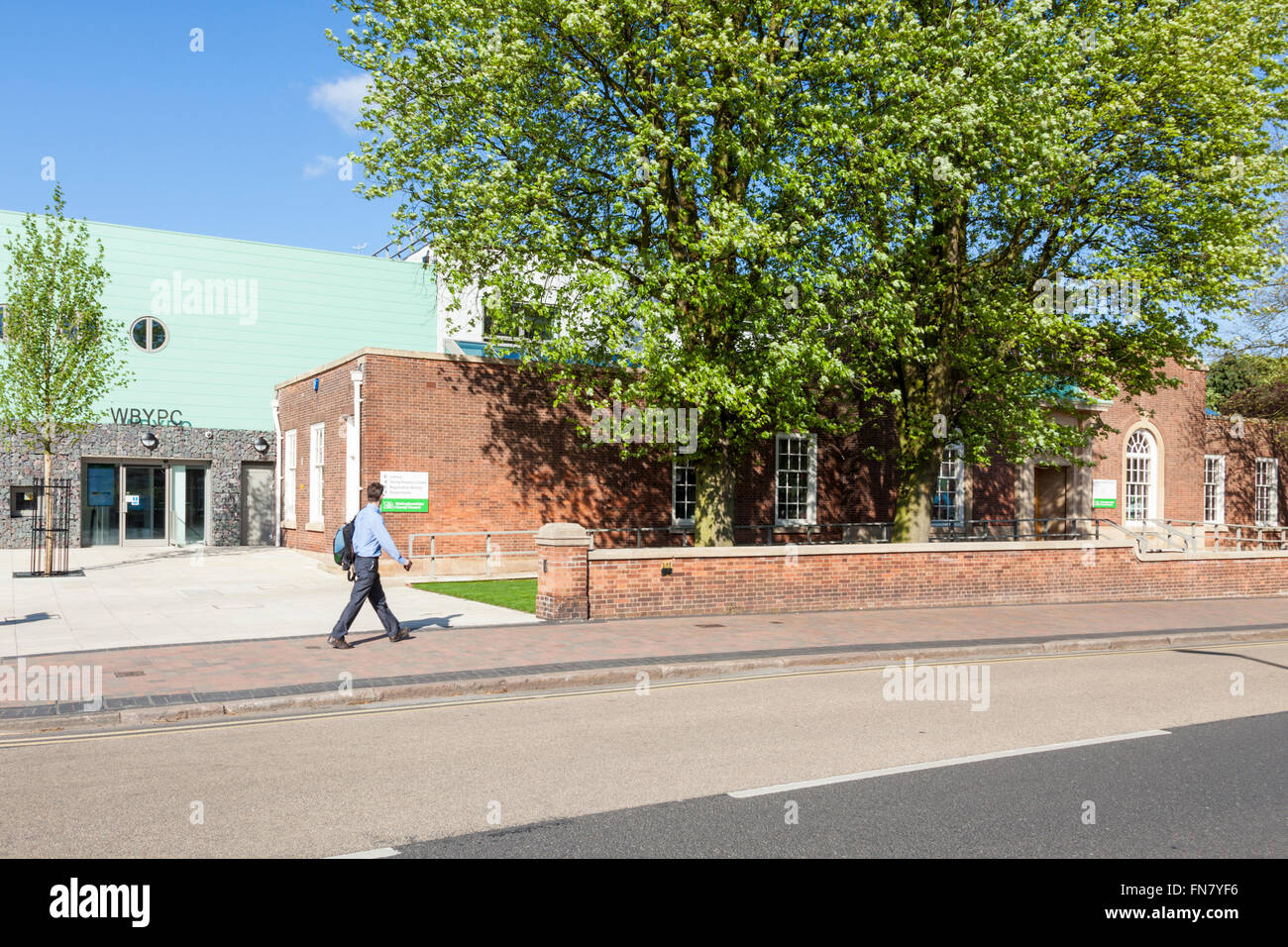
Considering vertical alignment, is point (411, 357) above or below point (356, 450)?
above

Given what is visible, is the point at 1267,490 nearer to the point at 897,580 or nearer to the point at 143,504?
the point at 897,580

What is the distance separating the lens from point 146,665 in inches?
401

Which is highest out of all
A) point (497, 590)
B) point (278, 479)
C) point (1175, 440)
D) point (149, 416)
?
point (149, 416)

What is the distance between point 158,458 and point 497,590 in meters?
15.9

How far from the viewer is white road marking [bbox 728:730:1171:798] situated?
6219 mm

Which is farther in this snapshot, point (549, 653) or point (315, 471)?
point (315, 471)

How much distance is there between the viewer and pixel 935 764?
694 cm

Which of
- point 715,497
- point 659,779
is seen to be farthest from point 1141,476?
point 659,779

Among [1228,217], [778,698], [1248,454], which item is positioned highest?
[1228,217]

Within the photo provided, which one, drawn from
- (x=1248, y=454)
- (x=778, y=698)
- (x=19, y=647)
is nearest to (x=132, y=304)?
(x=19, y=647)

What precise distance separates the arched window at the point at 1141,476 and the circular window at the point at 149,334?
102 ft

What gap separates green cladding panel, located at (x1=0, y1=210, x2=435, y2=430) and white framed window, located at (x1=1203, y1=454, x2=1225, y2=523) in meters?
28.5
